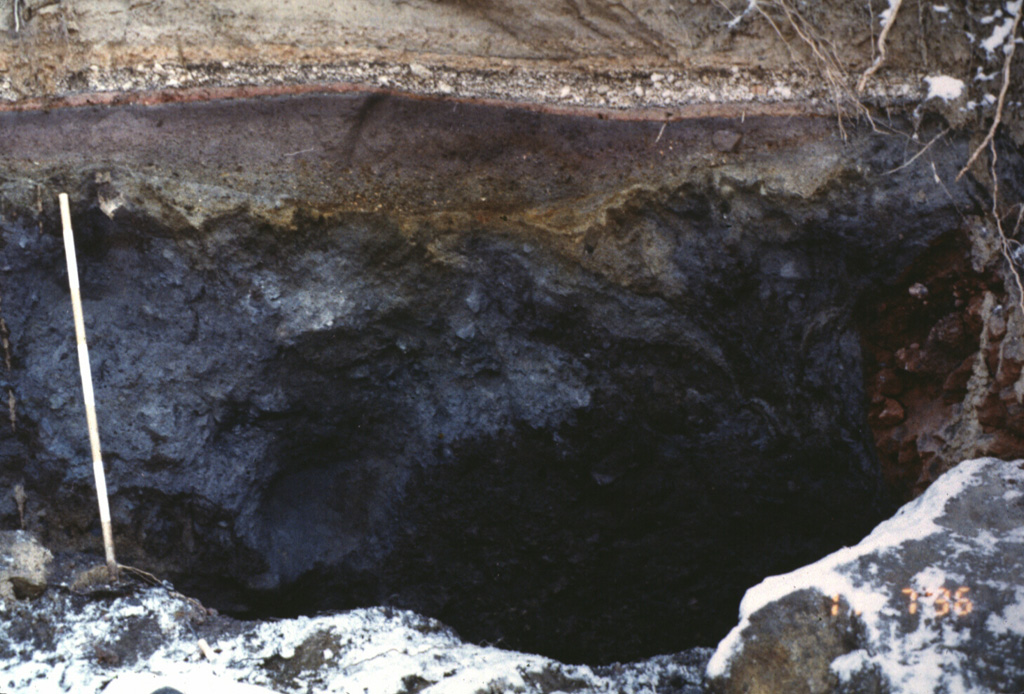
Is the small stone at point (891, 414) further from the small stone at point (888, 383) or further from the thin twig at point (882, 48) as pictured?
the thin twig at point (882, 48)

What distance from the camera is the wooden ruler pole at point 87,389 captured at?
2.49 meters

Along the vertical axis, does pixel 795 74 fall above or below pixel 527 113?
above

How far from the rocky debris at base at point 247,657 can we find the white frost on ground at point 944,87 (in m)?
1.91

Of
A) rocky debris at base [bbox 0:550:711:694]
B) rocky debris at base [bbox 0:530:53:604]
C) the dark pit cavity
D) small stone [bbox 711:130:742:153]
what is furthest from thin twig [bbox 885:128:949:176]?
rocky debris at base [bbox 0:530:53:604]

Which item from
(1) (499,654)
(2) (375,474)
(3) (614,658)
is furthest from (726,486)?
(2) (375,474)

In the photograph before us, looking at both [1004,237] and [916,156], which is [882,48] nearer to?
[916,156]

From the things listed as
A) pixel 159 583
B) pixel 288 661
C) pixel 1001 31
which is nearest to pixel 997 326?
pixel 1001 31

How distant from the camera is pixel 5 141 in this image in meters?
2.61

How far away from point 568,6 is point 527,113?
356 mm

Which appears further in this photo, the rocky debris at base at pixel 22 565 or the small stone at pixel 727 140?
the small stone at pixel 727 140

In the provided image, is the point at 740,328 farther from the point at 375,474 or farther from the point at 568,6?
the point at 375,474

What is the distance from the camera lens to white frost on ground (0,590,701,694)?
7.30 feet

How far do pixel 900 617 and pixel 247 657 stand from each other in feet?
5.81

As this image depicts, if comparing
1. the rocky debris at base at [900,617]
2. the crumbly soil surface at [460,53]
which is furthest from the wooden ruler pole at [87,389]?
the rocky debris at base at [900,617]
